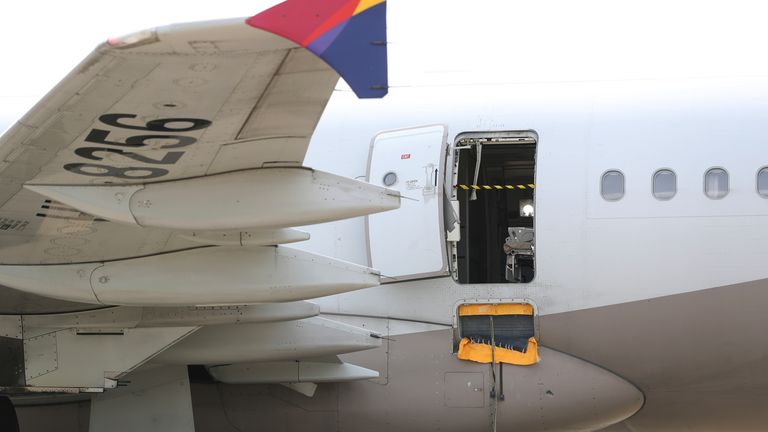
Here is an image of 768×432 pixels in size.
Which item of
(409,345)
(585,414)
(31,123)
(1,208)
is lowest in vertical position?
(585,414)

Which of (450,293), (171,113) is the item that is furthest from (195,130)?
(450,293)

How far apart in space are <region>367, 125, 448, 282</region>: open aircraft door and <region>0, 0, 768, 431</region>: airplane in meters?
0.02

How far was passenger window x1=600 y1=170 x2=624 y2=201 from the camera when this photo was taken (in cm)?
962

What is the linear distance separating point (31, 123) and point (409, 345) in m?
4.47

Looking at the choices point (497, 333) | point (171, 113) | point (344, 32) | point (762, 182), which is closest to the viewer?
point (344, 32)

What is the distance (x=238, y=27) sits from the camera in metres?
5.27

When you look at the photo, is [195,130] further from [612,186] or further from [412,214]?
[612,186]

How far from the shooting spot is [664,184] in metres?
9.60

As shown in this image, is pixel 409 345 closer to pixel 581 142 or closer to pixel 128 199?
pixel 581 142

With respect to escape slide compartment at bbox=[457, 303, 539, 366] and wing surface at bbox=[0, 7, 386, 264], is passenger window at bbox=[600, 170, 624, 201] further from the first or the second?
wing surface at bbox=[0, 7, 386, 264]

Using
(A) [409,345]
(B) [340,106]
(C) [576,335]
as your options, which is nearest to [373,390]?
(A) [409,345]

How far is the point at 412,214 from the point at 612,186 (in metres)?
1.84

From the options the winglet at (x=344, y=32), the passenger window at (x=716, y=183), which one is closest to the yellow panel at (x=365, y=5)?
the winglet at (x=344, y=32)

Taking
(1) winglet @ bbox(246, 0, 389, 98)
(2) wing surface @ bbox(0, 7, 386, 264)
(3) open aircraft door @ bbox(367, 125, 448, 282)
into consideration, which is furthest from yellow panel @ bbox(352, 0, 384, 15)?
(3) open aircraft door @ bbox(367, 125, 448, 282)
